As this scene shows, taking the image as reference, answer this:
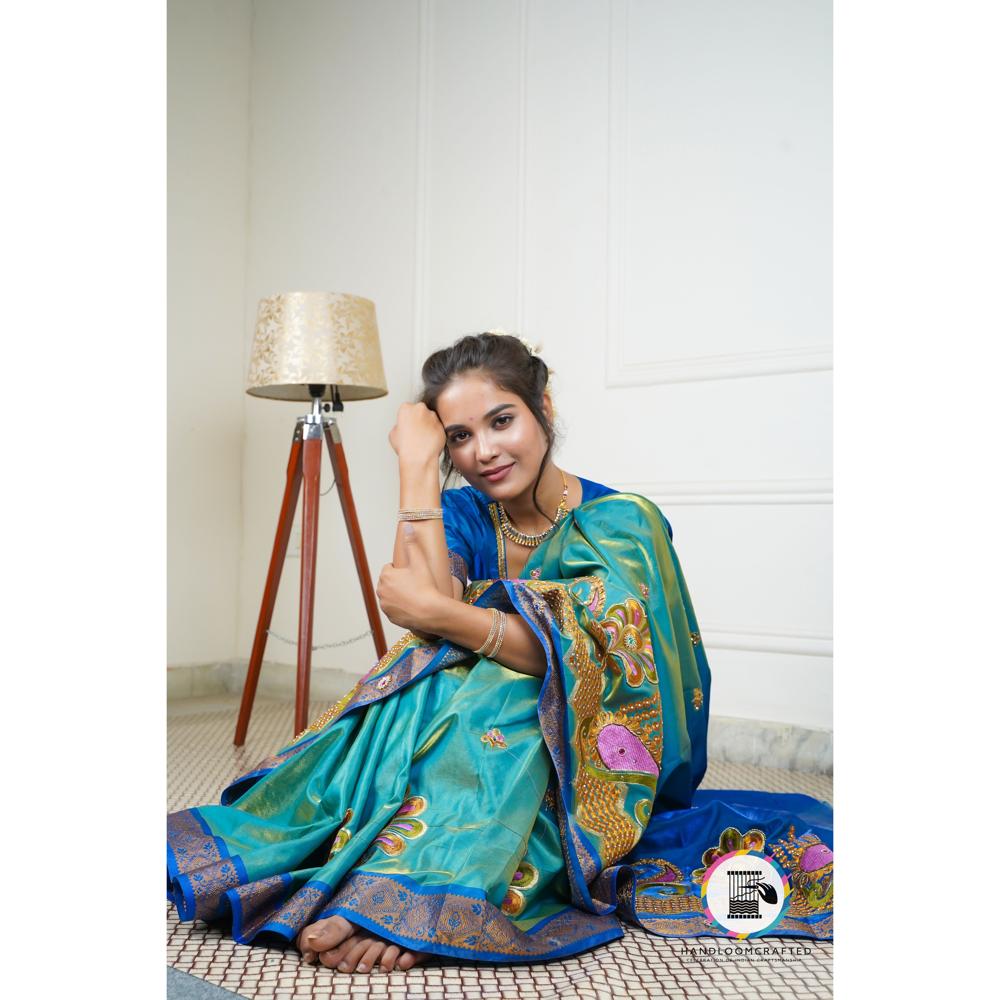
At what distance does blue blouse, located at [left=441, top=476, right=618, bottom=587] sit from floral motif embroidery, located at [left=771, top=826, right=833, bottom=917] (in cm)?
71

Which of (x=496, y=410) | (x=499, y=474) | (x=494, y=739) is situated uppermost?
(x=496, y=410)

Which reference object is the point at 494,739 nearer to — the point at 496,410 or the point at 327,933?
the point at 327,933

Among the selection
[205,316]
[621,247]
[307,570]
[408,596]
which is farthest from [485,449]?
[205,316]

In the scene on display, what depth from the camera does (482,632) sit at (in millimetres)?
1507

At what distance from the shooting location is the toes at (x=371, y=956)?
124cm

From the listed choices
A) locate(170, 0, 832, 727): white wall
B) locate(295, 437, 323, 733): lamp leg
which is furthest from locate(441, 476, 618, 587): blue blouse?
locate(170, 0, 832, 727): white wall

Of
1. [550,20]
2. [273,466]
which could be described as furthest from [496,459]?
[273,466]

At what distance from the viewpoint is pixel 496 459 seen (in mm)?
1803

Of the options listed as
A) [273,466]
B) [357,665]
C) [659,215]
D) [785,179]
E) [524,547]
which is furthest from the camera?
[273,466]

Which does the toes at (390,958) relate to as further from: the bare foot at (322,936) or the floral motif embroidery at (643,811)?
the floral motif embroidery at (643,811)

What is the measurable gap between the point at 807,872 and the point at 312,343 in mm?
2018
